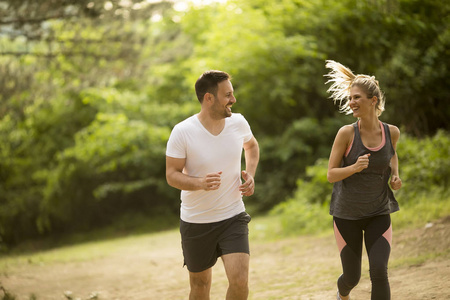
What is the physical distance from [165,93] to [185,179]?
1857 centimetres

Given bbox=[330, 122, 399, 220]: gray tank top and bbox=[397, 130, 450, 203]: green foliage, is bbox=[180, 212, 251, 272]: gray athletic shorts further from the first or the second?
bbox=[397, 130, 450, 203]: green foliage

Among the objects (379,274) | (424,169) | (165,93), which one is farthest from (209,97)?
(165,93)

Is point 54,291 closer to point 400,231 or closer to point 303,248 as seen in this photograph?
point 303,248

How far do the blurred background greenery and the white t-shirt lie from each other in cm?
732

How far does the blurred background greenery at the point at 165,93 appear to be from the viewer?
1480 centimetres

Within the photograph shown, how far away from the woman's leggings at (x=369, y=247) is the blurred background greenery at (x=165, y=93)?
272 inches

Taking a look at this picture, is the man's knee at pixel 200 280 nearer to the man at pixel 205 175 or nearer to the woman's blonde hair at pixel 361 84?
the man at pixel 205 175

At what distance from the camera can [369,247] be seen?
15.0 feet

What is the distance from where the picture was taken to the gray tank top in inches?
180

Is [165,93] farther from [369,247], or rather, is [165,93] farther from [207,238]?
[369,247]

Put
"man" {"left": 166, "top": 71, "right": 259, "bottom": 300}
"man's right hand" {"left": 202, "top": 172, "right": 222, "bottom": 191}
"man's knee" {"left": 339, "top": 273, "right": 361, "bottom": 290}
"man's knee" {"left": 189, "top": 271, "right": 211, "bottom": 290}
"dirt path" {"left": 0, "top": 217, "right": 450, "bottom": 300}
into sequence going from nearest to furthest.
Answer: "man's right hand" {"left": 202, "top": 172, "right": 222, "bottom": 191} → "man" {"left": 166, "top": 71, "right": 259, "bottom": 300} → "man's knee" {"left": 189, "top": 271, "right": 211, "bottom": 290} → "man's knee" {"left": 339, "top": 273, "right": 361, "bottom": 290} → "dirt path" {"left": 0, "top": 217, "right": 450, "bottom": 300}

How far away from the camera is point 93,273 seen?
33.3 ft

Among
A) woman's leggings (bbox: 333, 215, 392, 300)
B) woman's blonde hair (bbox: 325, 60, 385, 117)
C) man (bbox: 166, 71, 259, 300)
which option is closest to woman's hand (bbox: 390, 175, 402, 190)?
woman's leggings (bbox: 333, 215, 392, 300)

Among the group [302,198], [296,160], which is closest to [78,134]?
[296,160]
